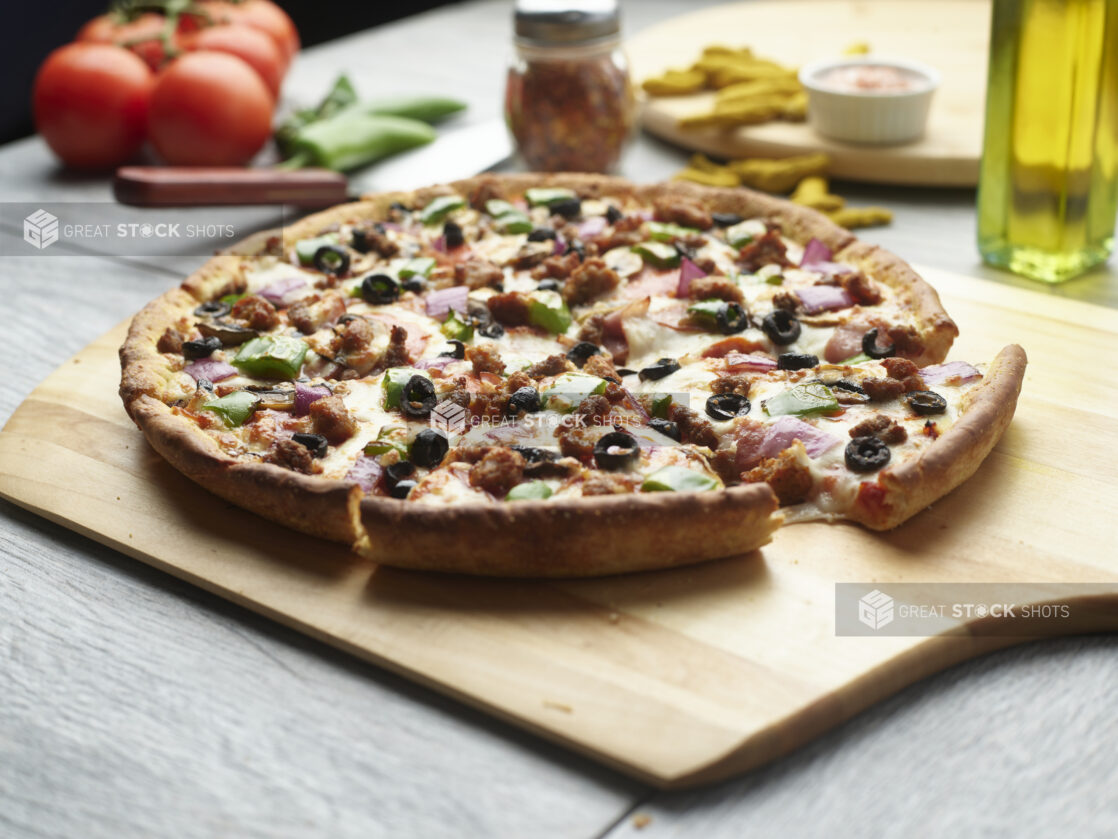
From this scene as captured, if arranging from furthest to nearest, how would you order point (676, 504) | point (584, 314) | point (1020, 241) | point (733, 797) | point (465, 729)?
1. point (1020, 241)
2. point (584, 314)
3. point (676, 504)
4. point (465, 729)
5. point (733, 797)

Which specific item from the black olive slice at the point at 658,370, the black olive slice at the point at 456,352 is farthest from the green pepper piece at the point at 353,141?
the black olive slice at the point at 658,370

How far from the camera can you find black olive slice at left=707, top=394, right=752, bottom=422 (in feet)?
10.3

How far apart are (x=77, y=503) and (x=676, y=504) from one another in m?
1.50

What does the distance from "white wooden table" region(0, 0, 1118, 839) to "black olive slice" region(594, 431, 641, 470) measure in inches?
28.8

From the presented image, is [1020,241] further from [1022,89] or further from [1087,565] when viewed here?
[1087,565]

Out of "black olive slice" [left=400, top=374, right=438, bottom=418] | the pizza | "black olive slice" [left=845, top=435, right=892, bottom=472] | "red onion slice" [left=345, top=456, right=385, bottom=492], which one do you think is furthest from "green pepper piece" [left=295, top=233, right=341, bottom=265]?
"black olive slice" [left=845, top=435, right=892, bottom=472]

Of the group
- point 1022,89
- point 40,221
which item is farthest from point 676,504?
point 40,221

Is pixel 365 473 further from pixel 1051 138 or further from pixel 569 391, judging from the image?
pixel 1051 138

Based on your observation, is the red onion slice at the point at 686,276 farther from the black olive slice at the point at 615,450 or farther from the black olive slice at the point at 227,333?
the black olive slice at the point at 227,333

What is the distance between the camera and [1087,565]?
266 centimetres

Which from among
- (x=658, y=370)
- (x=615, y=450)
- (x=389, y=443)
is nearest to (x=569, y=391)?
(x=658, y=370)

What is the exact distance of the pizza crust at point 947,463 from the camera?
2.76 metres
